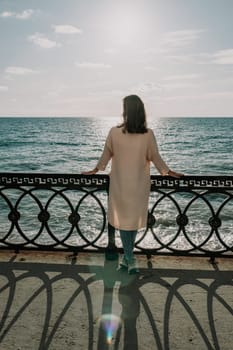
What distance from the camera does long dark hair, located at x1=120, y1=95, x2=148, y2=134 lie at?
354cm

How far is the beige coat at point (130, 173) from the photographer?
3699 millimetres

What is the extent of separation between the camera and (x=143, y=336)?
9.21ft

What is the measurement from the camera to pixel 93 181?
4.41 metres

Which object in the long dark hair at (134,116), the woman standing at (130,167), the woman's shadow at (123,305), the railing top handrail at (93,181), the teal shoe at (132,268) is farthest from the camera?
the railing top handrail at (93,181)

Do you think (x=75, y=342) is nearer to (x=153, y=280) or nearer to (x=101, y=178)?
(x=153, y=280)

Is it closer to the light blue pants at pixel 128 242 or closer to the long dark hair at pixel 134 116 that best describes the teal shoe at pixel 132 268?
the light blue pants at pixel 128 242

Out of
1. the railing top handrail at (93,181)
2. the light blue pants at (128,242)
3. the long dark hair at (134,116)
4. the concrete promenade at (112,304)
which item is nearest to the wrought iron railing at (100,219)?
the railing top handrail at (93,181)

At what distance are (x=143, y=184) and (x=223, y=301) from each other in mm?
1411

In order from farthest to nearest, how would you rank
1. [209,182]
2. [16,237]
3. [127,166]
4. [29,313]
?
[16,237] < [209,182] < [127,166] < [29,313]

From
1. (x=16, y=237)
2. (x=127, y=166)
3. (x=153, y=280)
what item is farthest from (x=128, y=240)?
(x=16, y=237)

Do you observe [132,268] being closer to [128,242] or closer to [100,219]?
[128,242]

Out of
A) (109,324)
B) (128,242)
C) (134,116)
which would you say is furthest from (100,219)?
(109,324)

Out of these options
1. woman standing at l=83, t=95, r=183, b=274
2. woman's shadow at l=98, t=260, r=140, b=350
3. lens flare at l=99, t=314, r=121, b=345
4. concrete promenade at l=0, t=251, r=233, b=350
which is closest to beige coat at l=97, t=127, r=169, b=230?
woman standing at l=83, t=95, r=183, b=274

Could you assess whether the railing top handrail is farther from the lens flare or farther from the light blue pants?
the lens flare
